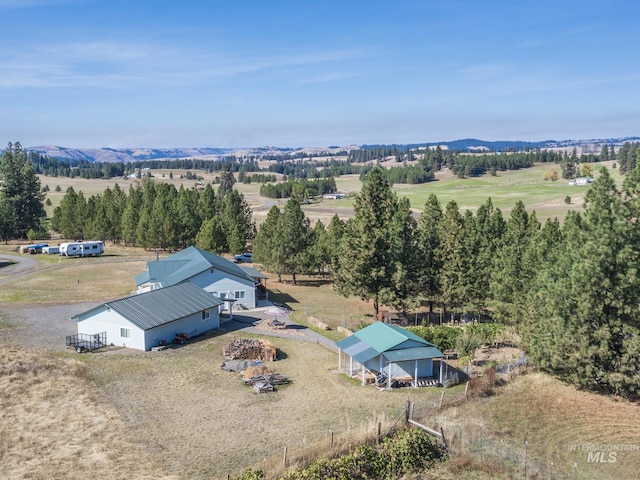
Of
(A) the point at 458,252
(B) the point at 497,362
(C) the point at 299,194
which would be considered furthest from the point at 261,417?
(C) the point at 299,194

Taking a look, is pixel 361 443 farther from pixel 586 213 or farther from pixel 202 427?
pixel 586 213

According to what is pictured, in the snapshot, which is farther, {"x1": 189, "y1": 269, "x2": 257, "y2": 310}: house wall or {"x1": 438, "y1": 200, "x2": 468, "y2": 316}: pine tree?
{"x1": 189, "y1": 269, "x2": 257, "y2": 310}: house wall

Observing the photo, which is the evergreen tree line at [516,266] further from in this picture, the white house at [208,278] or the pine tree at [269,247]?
the white house at [208,278]

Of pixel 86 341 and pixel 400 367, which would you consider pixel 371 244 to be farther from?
pixel 86 341

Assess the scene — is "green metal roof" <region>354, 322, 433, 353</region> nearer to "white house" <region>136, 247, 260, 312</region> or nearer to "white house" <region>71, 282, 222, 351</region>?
"white house" <region>71, 282, 222, 351</region>

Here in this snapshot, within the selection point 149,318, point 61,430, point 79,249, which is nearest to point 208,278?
point 149,318

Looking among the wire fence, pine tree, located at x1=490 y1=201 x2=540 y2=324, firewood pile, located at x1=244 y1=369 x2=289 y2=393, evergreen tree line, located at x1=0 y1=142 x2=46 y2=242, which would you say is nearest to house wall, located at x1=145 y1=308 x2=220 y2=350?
firewood pile, located at x1=244 y1=369 x2=289 y2=393
